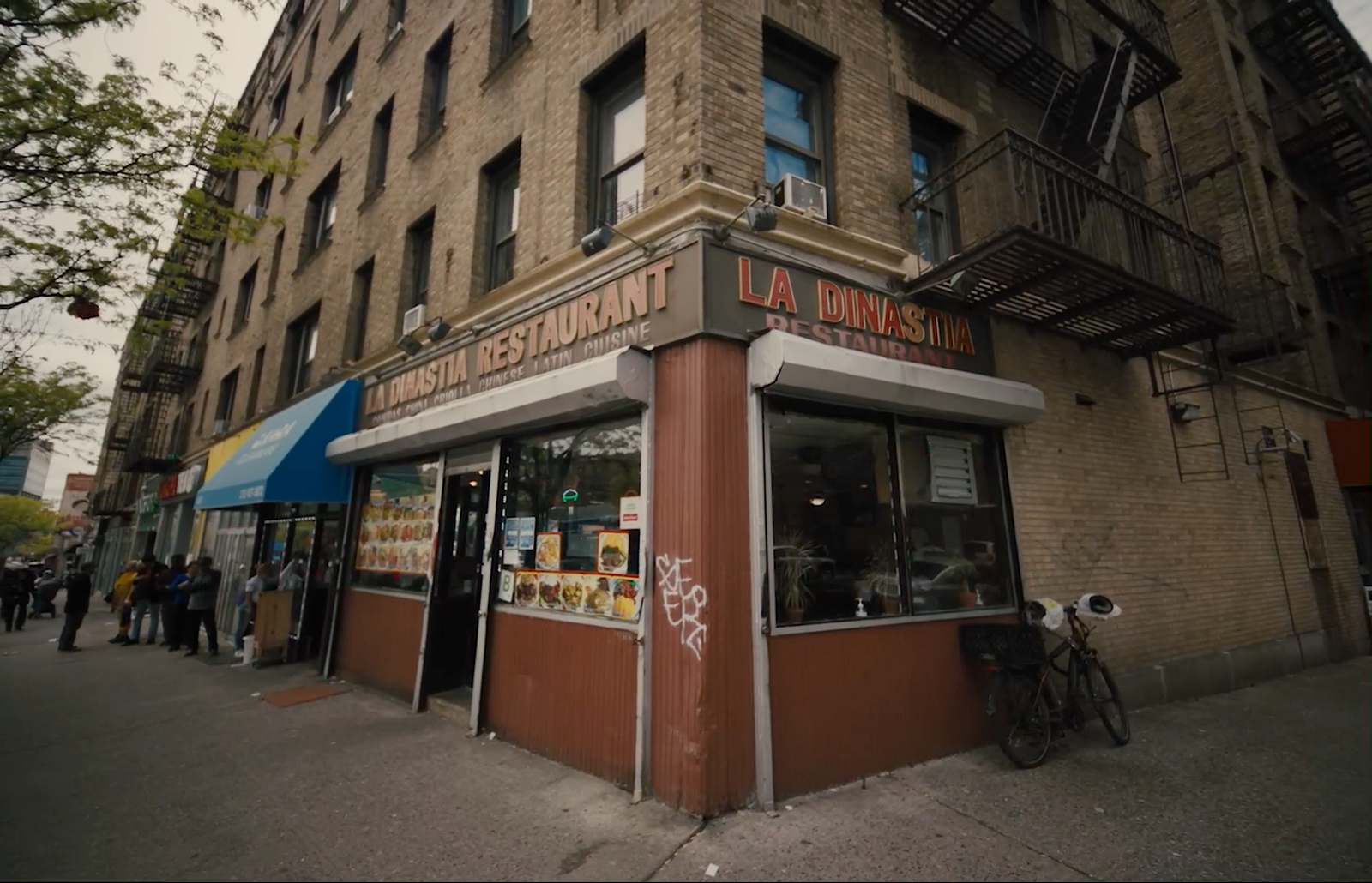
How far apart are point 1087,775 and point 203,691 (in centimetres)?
1060

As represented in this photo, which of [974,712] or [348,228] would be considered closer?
[974,712]

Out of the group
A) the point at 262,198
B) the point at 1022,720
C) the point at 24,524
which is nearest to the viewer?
the point at 1022,720

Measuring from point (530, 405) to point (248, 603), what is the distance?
29.7 ft

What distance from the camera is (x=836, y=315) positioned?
5.45 metres

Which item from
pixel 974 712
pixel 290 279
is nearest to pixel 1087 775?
pixel 974 712

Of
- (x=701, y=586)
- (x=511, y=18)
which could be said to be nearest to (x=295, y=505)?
(x=511, y=18)

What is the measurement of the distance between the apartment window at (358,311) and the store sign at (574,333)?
Result: 318cm

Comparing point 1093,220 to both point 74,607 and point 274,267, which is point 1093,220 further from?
point 74,607

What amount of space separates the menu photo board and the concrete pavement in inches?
80.5

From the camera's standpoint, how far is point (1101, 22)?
9867mm

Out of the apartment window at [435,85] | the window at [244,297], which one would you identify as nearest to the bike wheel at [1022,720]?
the apartment window at [435,85]

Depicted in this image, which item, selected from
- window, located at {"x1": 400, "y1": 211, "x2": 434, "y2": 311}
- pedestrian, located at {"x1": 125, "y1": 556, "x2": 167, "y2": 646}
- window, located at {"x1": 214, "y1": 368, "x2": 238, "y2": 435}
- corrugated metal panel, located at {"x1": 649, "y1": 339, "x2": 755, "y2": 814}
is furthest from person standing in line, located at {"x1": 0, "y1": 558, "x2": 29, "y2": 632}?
corrugated metal panel, located at {"x1": 649, "y1": 339, "x2": 755, "y2": 814}

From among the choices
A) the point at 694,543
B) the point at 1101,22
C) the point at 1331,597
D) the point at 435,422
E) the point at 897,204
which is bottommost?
the point at 1331,597

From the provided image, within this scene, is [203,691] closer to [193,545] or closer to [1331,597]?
[193,545]
